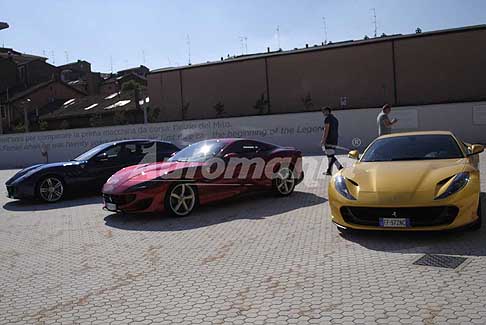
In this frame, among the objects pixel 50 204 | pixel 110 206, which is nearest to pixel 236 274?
pixel 110 206

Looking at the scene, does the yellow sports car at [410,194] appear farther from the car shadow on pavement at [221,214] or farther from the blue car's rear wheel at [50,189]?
the blue car's rear wheel at [50,189]

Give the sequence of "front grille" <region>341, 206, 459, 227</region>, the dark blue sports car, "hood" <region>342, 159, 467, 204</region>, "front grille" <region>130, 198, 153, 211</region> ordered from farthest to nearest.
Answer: the dark blue sports car
"front grille" <region>130, 198, 153, 211</region>
"hood" <region>342, 159, 467, 204</region>
"front grille" <region>341, 206, 459, 227</region>

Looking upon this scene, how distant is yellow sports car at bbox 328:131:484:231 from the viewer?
568 cm

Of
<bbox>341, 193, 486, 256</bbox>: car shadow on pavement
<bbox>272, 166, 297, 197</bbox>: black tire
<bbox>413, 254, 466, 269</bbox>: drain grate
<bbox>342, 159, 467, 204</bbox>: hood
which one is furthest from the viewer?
<bbox>272, 166, 297, 197</bbox>: black tire

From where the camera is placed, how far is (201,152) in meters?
9.33

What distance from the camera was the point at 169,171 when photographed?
8.45m

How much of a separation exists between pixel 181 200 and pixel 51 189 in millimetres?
4275

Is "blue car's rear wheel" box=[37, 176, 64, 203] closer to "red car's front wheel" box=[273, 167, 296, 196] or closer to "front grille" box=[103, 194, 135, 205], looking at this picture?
"front grille" box=[103, 194, 135, 205]

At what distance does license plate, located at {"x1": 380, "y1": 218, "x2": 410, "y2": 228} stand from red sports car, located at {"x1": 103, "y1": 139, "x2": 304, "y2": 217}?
12.0 feet

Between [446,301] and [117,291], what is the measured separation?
2.89 metres

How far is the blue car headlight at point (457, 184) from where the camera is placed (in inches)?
225

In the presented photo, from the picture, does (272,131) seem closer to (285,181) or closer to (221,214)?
(285,181)

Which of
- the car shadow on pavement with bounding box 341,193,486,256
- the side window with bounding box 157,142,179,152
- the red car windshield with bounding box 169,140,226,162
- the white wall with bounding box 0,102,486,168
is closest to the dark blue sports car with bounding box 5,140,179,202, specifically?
the side window with bounding box 157,142,179,152

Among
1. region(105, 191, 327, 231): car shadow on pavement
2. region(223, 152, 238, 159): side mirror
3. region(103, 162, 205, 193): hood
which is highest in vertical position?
region(223, 152, 238, 159): side mirror
